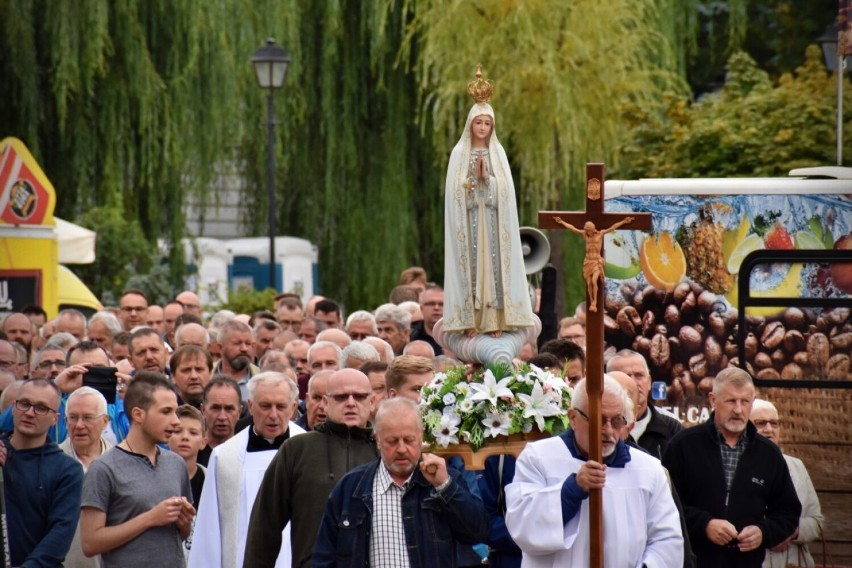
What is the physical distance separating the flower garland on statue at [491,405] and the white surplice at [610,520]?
0.83 m

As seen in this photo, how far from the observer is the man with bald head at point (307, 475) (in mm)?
9328

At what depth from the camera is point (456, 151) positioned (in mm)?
10195

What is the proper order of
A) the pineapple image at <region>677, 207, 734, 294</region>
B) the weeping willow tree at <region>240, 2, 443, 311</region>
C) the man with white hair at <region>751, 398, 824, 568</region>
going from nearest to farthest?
the man with white hair at <region>751, 398, 824, 568</region>, the pineapple image at <region>677, 207, 734, 294</region>, the weeping willow tree at <region>240, 2, 443, 311</region>

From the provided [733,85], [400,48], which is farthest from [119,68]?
[733,85]

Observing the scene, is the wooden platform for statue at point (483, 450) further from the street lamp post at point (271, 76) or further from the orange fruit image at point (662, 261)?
the street lamp post at point (271, 76)

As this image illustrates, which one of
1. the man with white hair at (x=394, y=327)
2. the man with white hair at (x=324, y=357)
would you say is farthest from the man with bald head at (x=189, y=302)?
the man with white hair at (x=324, y=357)

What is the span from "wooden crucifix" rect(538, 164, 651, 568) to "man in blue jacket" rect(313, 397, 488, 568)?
512mm

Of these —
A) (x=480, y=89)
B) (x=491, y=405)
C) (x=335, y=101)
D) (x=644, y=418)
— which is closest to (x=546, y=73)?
(x=335, y=101)

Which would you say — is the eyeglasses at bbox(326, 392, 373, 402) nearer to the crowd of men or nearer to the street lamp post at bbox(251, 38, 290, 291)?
the crowd of men

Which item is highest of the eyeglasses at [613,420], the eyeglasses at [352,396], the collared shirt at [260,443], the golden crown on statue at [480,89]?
the golden crown on statue at [480,89]

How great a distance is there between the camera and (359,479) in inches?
336

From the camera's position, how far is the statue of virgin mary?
32.8 ft

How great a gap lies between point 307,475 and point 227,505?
35.3 inches

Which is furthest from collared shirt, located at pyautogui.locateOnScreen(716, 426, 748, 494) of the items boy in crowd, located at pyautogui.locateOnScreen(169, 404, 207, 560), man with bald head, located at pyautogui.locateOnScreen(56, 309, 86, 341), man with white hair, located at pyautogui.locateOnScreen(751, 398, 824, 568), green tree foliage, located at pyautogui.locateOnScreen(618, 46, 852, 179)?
green tree foliage, located at pyautogui.locateOnScreen(618, 46, 852, 179)
